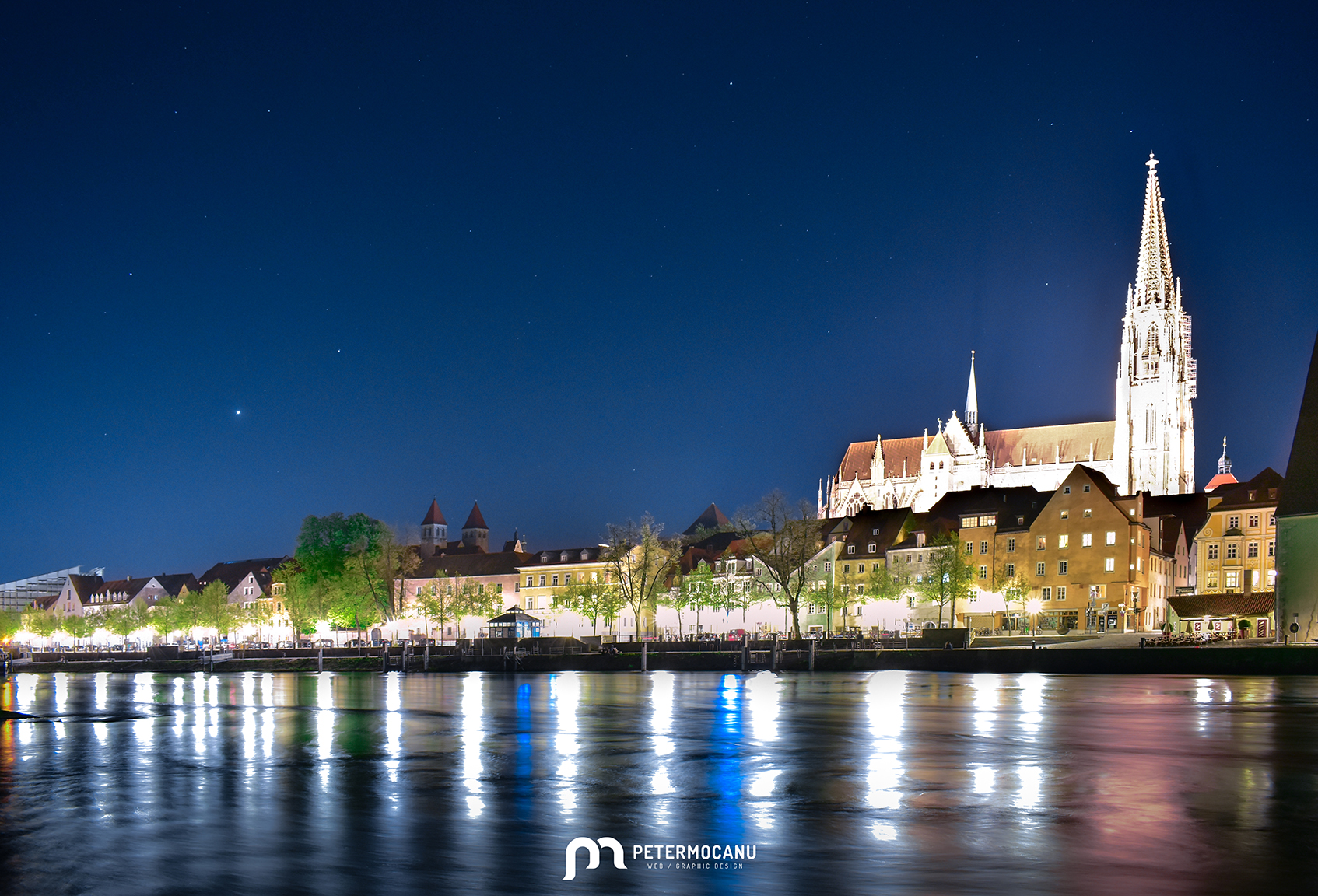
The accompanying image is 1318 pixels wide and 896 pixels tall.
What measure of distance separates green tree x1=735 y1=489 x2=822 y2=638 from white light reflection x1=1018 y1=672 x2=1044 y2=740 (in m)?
28.1

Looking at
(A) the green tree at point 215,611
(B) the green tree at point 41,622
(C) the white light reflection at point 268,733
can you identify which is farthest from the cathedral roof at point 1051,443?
(C) the white light reflection at point 268,733

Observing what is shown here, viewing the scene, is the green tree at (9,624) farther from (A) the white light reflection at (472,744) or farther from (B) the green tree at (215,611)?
(A) the white light reflection at (472,744)

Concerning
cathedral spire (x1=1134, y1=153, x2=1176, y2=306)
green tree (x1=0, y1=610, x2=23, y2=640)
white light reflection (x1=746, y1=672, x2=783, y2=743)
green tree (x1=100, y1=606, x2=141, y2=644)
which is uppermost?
cathedral spire (x1=1134, y1=153, x2=1176, y2=306)

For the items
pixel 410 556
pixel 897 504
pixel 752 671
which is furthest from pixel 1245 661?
pixel 897 504

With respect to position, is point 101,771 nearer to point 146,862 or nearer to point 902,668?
point 146,862

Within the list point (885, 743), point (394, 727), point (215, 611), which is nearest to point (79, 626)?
point (215, 611)

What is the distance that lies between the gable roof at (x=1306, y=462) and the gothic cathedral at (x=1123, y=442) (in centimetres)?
11246

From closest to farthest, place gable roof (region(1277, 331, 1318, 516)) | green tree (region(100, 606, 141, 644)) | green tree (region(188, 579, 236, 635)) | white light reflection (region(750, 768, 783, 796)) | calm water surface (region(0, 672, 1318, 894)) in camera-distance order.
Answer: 1. calm water surface (region(0, 672, 1318, 894))
2. white light reflection (region(750, 768, 783, 796))
3. gable roof (region(1277, 331, 1318, 516))
4. green tree (region(188, 579, 236, 635))
5. green tree (region(100, 606, 141, 644))

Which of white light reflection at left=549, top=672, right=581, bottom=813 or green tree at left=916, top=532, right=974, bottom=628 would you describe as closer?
white light reflection at left=549, top=672, right=581, bottom=813

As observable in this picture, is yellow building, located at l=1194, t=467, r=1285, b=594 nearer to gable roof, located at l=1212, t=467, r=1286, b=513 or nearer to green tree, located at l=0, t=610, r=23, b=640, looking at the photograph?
gable roof, located at l=1212, t=467, r=1286, b=513

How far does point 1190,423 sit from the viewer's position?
183875 millimetres

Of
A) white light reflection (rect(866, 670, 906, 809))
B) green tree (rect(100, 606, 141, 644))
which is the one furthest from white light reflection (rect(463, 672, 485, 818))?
green tree (rect(100, 606, 141, 644))

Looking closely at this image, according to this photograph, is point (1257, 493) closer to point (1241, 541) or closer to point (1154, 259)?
point (1241, 541)

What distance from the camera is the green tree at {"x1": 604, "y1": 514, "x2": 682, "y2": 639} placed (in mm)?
108875
